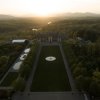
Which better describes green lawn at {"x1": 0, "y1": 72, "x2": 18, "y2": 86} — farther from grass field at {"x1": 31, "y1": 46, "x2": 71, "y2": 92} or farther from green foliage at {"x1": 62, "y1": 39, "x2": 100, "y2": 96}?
green foliage at {"x1": 62, "y1": 39, "x2": 100, "y2": 96}

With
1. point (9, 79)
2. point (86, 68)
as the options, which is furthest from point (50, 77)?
point (9, 79)

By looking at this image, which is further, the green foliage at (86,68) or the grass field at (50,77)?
the grass field at (50,77)

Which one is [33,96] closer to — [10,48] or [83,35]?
[10,48]

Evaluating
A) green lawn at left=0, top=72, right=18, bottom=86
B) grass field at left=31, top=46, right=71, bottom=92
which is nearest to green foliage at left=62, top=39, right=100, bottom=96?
grass field at left=31, top=46, right=71, bottom=92

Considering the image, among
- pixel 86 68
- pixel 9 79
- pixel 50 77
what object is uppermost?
pixel 86 68

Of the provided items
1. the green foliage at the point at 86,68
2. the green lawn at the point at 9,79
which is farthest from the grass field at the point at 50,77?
the green lawn at the point at 9,79

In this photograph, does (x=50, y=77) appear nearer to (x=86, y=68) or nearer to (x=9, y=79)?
(x=86, y=68)

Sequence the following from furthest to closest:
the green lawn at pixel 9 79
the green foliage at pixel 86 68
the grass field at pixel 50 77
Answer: the green lawn at pixel 9 79 < the grass field at pixel 50 77 < the green foliage at pixel 86 68

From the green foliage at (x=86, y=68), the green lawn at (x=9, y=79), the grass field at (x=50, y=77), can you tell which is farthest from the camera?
the green lawn at (x=9, y=79)

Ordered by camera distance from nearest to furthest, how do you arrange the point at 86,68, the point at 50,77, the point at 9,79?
the point at 9,79 → the point at 50,77 → the point at 86,68

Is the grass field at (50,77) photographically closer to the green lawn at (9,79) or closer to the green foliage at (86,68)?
the green foliage at (86,68)
